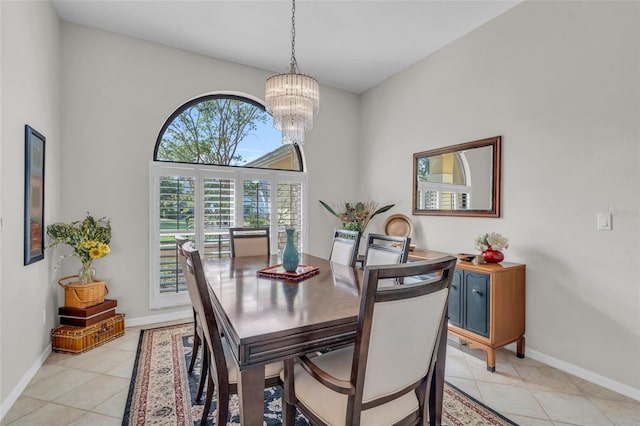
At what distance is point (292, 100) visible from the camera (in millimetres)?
2330

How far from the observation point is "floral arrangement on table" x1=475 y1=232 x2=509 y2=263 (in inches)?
104

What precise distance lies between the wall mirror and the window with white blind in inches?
63.6

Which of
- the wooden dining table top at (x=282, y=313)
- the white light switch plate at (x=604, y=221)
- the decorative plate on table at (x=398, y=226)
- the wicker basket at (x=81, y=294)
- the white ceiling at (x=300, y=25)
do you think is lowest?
the wicker basket at (x=81, y=294)

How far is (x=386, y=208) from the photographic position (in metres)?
4.04

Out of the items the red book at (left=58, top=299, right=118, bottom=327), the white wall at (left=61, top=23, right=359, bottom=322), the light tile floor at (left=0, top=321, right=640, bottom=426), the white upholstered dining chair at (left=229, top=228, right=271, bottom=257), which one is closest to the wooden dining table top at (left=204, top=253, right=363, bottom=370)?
the white upholstered dining chair at (left=229, top=228, right=271, bottom=257)

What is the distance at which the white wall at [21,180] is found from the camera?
190 centimetres

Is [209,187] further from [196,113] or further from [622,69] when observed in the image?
[622,69]

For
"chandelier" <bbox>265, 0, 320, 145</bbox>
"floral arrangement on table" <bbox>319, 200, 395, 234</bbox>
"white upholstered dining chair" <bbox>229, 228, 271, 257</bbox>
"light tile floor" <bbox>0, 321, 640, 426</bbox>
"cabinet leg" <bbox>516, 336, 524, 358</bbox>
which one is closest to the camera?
"light tile floor" <bbox>0, 321, 640, 426</bbox>

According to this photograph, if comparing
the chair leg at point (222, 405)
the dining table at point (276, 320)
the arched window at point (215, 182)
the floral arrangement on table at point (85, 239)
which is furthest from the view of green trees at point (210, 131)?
the chair leg at point (222, 405)

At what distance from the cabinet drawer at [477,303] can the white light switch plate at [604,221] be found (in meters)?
0.83

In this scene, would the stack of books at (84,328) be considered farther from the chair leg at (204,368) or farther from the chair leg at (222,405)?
the chair leg at (222,405)

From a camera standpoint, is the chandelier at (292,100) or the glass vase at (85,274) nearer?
the chandelier at (292,100)

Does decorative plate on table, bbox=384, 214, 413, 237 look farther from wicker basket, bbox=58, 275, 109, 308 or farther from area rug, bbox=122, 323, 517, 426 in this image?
wicker basket, bbox=58, 275, 109, 308

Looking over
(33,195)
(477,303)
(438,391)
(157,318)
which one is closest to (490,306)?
(477,303)
